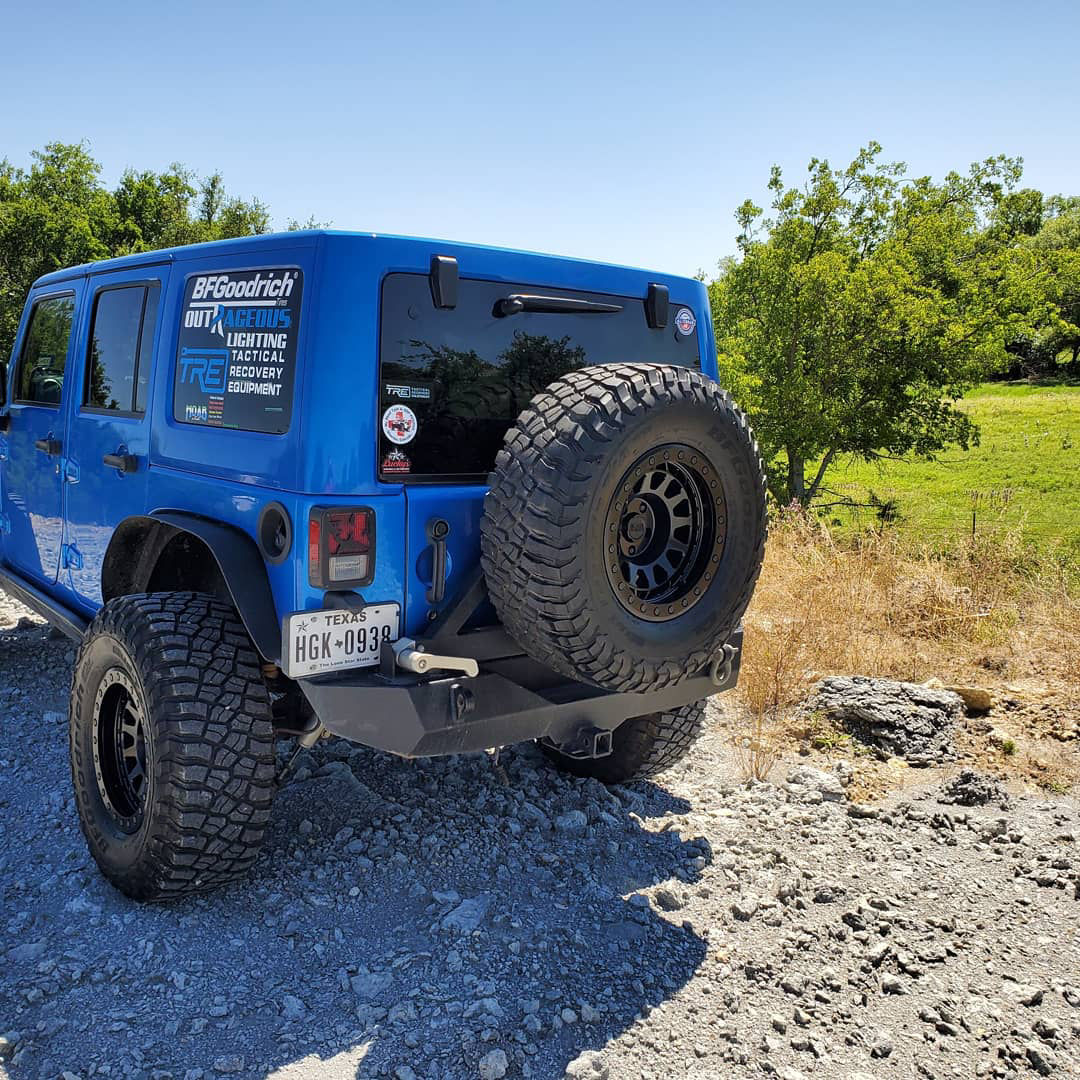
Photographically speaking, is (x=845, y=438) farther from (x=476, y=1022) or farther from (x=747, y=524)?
(x=476, y=1022)

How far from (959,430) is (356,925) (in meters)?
15.0

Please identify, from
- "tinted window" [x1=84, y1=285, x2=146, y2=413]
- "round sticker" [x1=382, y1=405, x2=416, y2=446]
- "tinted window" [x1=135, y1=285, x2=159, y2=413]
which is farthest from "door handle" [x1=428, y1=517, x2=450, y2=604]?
→ "tinted window" [x1=84, y1=285, x2=146, y2=413]

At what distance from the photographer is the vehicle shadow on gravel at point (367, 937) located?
263 cm

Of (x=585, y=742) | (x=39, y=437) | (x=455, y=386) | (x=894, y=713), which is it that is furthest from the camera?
(x=894, y=713)

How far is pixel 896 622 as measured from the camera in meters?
6.70

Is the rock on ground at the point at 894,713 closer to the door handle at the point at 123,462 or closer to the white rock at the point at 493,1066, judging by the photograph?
the white rock at the point at 493,1066

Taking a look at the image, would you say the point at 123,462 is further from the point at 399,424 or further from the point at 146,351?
the point at 399,424

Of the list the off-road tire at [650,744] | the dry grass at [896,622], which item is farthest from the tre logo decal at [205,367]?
the dry grass at [896,622]

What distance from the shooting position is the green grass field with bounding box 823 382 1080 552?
49.5 ft

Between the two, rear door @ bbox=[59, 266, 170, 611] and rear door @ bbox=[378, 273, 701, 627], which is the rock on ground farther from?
rear door @ bbox=[59, 266, 170, 611]

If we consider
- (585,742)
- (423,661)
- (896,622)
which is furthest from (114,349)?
(896,622)

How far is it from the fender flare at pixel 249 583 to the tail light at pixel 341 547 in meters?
0.25

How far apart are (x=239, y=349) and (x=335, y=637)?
3.46 ft

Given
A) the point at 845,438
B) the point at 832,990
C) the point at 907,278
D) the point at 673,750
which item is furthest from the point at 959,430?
the point at 832,990
